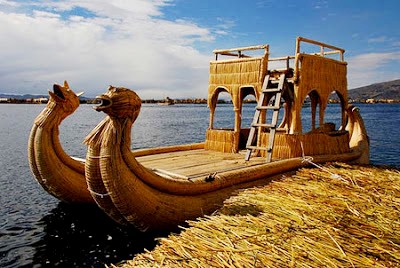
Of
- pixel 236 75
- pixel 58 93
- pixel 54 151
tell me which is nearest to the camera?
pixel 58 93

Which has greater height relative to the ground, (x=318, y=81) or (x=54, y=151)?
(x=318, y=81)

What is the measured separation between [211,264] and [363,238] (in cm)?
199

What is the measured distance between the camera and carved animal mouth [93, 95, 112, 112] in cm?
544

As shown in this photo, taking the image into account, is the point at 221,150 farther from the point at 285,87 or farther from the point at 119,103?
the point at 119,103

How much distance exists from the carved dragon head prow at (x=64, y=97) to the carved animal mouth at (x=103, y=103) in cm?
258

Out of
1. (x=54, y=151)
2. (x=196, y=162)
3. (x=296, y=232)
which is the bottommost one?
(x=296, y=232)

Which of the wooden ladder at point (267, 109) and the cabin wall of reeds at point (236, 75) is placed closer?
the wooden ladder at point (267, 109)

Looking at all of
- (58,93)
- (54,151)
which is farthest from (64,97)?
(54,151)

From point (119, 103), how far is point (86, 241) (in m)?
3.88

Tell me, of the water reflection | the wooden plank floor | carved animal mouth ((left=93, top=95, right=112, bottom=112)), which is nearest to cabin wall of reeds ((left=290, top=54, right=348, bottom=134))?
the wooden plank floor

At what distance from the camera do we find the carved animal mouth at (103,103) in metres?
5.44

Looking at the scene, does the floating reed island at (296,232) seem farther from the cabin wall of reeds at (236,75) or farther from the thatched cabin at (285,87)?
the cabin wall of reeds at (236,75)

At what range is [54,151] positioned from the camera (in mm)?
7973

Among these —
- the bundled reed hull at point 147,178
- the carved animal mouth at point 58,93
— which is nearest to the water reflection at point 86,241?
the bundled reed hull at point 147,178
